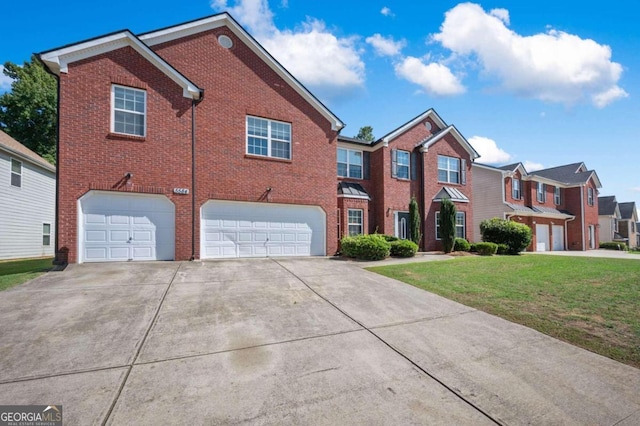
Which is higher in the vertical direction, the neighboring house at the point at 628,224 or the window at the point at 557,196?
the window at the point at 557,196

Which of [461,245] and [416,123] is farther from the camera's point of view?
[416,123]

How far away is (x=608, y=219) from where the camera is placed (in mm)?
35688

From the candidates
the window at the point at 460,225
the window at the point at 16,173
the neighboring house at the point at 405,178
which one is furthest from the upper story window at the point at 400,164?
the window at the point at 16,173

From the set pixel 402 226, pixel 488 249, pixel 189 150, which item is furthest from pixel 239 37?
pixel 488 249

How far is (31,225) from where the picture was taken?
16812mm

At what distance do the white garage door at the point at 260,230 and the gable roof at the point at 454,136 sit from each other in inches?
→ 370

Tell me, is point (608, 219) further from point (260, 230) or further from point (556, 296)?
point (260, 230)

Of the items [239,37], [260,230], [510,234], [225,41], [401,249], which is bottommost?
[401,249]

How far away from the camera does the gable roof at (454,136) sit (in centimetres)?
1908

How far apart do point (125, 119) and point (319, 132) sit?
319 inches

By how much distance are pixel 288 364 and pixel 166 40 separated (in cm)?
1354

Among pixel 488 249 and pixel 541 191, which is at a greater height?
pixel 541 191

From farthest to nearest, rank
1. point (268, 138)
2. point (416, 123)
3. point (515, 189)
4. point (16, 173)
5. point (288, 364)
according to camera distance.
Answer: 1. point (515, 189)
2. point (416, 123)
3. point (16, 173)
4. point (268, 138)
5. point (288, 364)

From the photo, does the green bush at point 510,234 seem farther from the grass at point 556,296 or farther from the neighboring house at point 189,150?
the neighboring house at point 189,150
